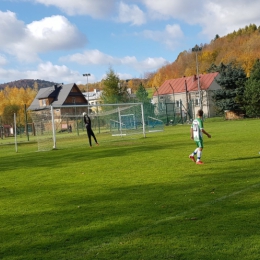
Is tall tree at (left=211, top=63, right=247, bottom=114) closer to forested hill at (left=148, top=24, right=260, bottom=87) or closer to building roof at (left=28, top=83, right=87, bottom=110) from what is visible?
building roof at (left=28, top=83, right=87, bottom=110)

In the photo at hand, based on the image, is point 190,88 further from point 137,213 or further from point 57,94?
point 137,213

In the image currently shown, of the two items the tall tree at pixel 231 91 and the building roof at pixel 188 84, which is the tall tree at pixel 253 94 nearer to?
the tall tree at pixel 231 91

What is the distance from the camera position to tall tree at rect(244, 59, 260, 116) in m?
46.1

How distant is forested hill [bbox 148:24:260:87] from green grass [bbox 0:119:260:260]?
96165 millimetres

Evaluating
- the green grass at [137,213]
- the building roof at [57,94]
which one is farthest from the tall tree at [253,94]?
the building roof at [57,94]

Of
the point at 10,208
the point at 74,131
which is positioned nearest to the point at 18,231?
the point at 10,208

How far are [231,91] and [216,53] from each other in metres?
73.1

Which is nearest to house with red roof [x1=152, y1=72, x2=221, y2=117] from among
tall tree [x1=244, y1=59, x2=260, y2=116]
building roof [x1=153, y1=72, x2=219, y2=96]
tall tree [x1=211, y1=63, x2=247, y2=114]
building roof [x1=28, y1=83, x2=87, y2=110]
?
building roof [x1=153, y1=72, x2=219, y2=96]

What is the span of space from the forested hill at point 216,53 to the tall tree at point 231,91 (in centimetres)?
5213

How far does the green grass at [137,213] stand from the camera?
5.07m

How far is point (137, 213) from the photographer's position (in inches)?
268

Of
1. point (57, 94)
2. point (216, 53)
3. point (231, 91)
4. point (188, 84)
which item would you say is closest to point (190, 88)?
point (188, 84)

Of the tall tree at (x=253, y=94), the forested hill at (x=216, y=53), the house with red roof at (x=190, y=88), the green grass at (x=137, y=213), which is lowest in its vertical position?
the green grass at (x=137, y=213)

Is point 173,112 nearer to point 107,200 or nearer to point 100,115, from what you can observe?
point 100,115
